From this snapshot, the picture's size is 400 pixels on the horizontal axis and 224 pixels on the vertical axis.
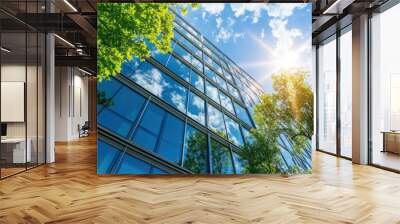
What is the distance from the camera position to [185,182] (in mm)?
6348

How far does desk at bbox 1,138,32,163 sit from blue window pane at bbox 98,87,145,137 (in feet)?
5.71

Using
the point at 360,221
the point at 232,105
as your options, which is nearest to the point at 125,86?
the point at 232,105

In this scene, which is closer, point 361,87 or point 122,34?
point 122,34

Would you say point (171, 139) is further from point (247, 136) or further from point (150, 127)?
point (247, 136)

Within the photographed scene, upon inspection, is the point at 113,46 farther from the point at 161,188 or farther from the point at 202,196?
the point at 202,196

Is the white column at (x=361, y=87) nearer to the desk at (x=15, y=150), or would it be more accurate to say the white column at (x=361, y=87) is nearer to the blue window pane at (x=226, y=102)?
the blue window pane at (x=226, y=102)

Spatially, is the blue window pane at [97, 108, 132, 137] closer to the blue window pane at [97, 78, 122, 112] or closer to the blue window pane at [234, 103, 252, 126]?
the blue window pane at [97, 78, 122, 112]

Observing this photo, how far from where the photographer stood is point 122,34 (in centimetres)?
685

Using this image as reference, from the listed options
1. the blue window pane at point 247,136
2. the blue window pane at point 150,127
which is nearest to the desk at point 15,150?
the blue window pane at point 150,127

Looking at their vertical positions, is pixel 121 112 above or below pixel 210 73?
below

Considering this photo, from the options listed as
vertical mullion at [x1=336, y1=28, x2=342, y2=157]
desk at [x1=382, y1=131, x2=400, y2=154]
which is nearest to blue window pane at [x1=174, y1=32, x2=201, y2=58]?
desk at [x1=382, y1=131, x2=400, y2=154]

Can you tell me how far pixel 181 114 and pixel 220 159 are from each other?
1074 millimetres

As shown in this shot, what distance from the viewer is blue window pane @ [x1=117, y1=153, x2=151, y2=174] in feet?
22.1

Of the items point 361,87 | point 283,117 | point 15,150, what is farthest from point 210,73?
point 15,150
